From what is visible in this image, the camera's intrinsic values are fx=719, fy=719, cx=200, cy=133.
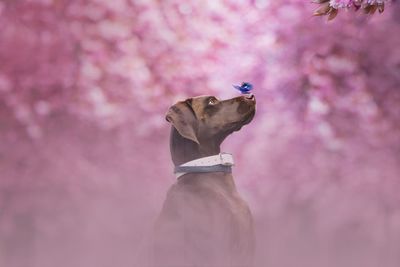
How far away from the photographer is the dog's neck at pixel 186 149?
229cm

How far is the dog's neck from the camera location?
2289 millimetres

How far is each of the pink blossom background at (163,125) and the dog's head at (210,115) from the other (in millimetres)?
1360

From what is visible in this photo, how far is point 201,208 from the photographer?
221cm

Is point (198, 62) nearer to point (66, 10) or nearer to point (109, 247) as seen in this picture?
point (66, 10)

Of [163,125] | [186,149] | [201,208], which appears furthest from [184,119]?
[163,125]

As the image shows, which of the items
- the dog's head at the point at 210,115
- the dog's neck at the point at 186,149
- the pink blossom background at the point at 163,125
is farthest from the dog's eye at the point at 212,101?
the pink blossom background at the point at 163,125

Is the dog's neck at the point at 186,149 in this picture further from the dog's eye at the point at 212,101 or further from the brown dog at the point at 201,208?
the dog's eye at the point at 212,101

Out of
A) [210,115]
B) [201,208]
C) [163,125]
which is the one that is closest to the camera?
[201,208]

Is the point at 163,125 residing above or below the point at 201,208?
above

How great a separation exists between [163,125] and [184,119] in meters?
1.49

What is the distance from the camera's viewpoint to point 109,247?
3.56 meters

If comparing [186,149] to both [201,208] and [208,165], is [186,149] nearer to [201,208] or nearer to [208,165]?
[208,165]

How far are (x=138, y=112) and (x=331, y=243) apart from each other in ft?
3.92

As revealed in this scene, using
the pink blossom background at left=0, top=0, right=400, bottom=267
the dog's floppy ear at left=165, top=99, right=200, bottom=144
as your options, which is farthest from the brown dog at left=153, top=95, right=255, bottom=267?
the pink blossom background at left=0, top=0, right=400, bottom=267
